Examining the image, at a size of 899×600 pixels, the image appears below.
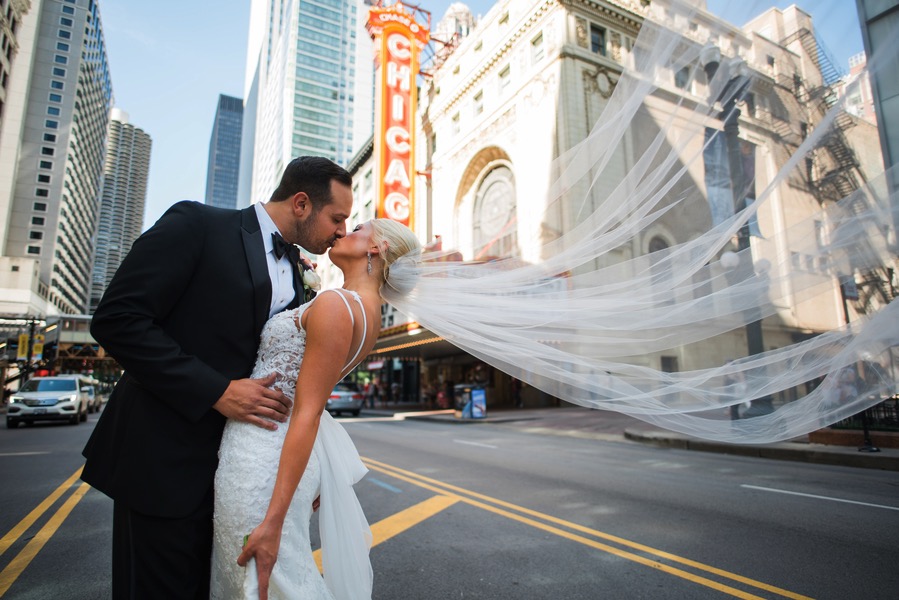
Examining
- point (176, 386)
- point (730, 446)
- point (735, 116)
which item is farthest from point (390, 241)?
point (730, 446)

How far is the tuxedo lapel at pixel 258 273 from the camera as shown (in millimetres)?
1896

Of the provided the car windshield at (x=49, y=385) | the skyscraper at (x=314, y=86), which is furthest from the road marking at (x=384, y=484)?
the skyscraper at (x=314, y=86)

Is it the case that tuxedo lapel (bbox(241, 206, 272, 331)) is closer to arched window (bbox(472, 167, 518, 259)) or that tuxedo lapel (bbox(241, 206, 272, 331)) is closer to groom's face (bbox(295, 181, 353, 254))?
groom's face (bbox(295, 181, 353, 254))

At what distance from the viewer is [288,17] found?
10075cm

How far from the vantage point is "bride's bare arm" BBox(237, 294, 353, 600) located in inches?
63.0

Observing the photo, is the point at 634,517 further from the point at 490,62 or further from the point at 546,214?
the point at 490,62

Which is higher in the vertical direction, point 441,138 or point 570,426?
point 441,138

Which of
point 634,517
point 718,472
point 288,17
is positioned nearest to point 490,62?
point 718,472

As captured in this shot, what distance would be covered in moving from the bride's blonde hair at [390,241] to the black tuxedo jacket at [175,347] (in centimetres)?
57

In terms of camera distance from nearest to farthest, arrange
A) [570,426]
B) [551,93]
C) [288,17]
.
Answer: [570,426] → [551,93] → [288,17]

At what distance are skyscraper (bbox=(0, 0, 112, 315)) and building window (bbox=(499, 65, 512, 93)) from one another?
77.8m

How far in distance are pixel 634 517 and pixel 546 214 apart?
140 inches

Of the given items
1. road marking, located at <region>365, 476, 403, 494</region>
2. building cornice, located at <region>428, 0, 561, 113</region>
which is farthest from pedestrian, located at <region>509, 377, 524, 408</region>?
road marking, located at <region>365, 476, 403, 494</region>

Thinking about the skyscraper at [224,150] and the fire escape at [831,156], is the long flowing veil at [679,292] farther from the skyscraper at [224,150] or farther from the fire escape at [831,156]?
the skyscraper at [224,150]
